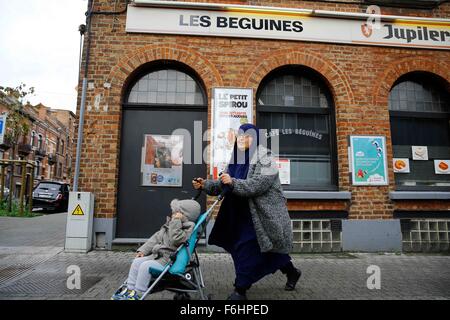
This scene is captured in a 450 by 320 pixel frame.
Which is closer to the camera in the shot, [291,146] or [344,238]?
[344,238]

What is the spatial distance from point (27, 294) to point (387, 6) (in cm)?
863

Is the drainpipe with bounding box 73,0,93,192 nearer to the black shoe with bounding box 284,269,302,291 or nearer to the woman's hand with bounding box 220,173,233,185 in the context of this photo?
the woman's hand with bounding box 220,173,233,185

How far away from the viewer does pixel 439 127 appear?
23.3 ft

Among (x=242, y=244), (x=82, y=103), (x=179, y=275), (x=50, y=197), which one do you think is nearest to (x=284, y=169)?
(x=242, y=244)

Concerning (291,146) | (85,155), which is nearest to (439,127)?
(291,146)

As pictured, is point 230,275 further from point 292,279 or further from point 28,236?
point 28,236

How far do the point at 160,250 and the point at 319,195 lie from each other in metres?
4.00

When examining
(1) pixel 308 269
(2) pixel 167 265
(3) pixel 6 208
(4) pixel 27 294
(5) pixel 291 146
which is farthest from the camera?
(3) pixel 6 208

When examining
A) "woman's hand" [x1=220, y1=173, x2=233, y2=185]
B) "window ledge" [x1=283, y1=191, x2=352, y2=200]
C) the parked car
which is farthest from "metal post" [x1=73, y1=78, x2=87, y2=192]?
the parked car

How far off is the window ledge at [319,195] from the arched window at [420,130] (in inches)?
55.8

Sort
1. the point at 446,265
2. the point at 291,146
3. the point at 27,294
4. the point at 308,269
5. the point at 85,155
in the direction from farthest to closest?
1. the point at 291,146
2. the point at 85,155
3. the point at 446,265
4. the point at 308,269
5. the point at 27,294

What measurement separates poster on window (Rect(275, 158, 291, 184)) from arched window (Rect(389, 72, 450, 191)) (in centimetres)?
237

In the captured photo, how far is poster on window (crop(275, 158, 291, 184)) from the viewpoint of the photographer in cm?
643

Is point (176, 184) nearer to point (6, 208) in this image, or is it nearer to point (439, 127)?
point (439, 127)
